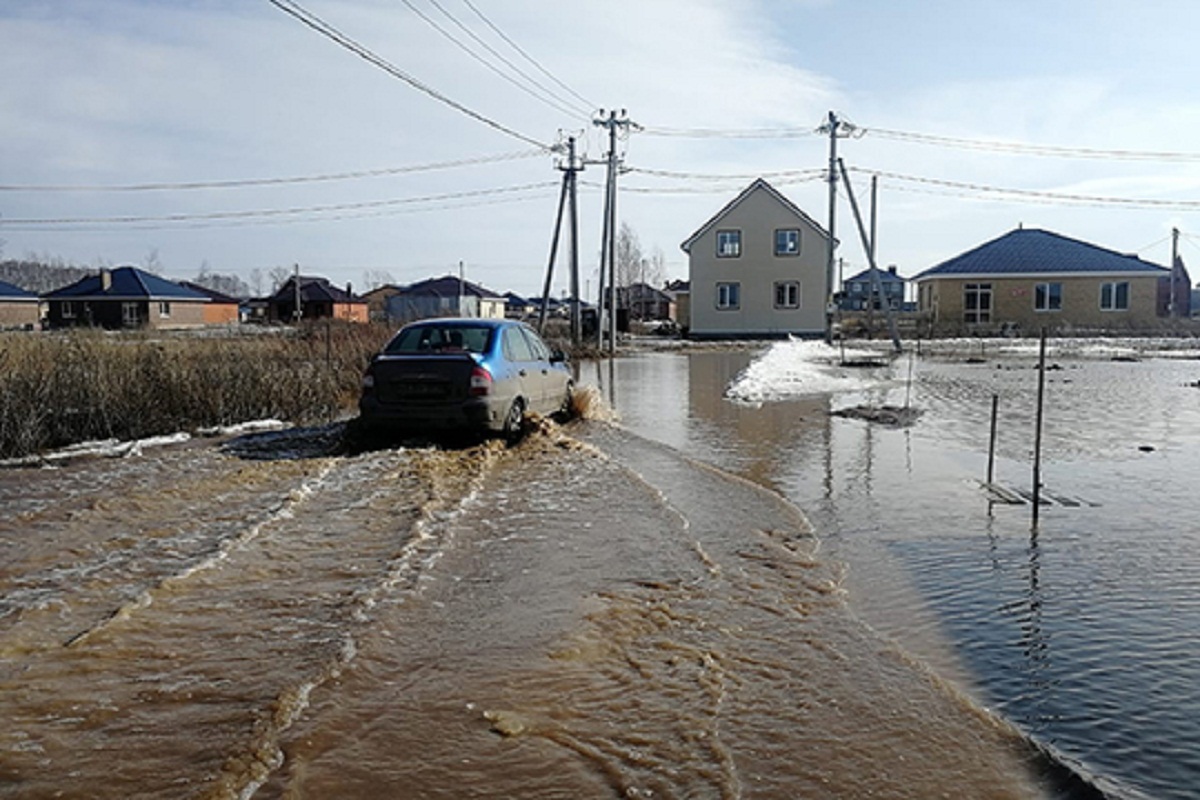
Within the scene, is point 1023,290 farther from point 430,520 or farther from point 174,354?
point 430,520

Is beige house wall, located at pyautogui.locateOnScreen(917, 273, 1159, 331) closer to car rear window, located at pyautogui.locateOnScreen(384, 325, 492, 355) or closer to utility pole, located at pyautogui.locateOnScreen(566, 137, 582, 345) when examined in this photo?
utility pole, located at pyautogui.locateOnScreen(566, 137, 582, 345)

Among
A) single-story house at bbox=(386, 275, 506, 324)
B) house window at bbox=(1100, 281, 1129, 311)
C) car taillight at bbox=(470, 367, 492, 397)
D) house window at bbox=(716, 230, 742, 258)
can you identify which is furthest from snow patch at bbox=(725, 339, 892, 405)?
single-story house at bbox=(386, 275, 506, 324)

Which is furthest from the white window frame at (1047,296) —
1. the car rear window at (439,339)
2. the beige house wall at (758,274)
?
the car rear window at (439,339)

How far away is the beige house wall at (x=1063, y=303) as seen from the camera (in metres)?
53.7

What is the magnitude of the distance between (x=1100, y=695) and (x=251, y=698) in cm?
384

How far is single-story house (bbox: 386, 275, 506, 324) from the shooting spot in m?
80.1

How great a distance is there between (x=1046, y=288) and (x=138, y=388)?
50.9 m

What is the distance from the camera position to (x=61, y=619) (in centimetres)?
560

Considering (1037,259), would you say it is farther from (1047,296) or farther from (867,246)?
(867,246)

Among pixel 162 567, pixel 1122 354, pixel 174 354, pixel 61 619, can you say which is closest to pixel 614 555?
pixel 162 567

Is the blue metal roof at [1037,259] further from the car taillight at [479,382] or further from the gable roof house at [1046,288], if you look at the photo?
the car taillight at [479,382]

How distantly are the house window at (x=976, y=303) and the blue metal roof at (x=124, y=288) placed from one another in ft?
177

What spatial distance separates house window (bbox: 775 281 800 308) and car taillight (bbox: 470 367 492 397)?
43.7m

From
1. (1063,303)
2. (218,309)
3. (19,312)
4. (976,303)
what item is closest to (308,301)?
(218,309)
